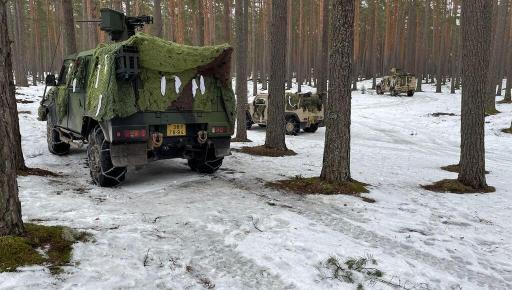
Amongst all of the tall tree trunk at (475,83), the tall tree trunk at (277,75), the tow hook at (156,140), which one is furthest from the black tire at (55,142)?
the tall tree trunk at (475,83)

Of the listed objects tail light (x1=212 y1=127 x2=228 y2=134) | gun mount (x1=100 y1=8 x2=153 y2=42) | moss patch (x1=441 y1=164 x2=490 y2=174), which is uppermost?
gun mount (x1=100 y1=8 x2=153 y2=42)

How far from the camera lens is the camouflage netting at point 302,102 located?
58.2 feet

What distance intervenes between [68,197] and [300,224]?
3.54 m

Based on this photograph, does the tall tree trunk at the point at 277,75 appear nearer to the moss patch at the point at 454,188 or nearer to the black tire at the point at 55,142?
the moss patch at the point at 454,188

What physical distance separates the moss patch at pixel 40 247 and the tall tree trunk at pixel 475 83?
23.7 feet

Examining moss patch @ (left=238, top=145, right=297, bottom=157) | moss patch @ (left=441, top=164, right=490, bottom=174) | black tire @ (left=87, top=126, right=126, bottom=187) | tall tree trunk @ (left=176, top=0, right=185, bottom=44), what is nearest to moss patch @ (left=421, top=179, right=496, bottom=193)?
moss patch @ (left=441, top=164, right=490, bottom=174)

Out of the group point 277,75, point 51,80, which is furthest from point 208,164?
point 277,75

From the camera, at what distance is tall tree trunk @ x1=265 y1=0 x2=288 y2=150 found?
11438 millimetres

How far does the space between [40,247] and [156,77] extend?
153 inches

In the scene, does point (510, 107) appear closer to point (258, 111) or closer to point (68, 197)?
point (258, 111)

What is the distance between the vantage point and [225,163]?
959cm

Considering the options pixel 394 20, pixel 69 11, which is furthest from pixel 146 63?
pixel 394 20

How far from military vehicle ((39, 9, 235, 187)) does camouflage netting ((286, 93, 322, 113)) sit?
32.4ft

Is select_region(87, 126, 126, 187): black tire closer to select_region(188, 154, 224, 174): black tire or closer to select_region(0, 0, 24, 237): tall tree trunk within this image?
select_region(188, 154, 224, 174): black tire
